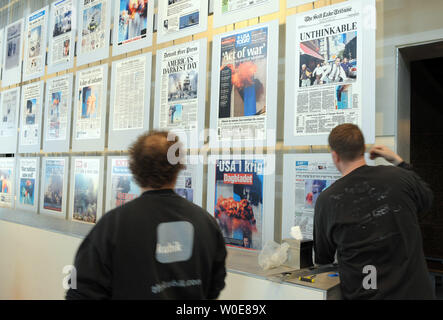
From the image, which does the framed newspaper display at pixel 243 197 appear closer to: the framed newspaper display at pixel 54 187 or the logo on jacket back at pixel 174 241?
the logo on jacket back at pixel 174 241

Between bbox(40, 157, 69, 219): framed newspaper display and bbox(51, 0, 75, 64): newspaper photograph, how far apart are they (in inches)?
41.8

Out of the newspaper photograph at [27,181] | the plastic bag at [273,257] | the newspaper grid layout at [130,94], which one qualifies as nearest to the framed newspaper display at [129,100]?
the newspaper grid layout at [130,94]

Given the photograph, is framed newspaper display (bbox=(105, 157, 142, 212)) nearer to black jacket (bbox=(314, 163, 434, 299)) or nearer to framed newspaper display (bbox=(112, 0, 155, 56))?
framed newspaper display (bbox=(112, 0, 155, 56))

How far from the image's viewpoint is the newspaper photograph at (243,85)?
2365mm

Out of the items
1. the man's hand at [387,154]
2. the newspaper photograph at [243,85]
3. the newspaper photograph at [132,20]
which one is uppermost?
the newspaper photograph at [132,20]

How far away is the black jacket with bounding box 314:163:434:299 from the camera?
138 centimetres

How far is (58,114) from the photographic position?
383cm

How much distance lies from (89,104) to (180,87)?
1.17 m

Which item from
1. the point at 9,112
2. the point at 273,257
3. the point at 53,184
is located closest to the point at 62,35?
the point at 9,112

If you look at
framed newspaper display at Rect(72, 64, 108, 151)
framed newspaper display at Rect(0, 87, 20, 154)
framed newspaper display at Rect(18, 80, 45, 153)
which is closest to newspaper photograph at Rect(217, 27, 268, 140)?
framed newspaper display at Rect(72, 64, 108, 151)

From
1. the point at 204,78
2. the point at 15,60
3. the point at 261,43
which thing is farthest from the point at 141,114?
the point at 15,60

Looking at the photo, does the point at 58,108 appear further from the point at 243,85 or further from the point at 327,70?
the point at 327,70

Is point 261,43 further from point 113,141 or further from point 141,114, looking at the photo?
point 113,141

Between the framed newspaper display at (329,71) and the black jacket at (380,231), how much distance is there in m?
0.53
